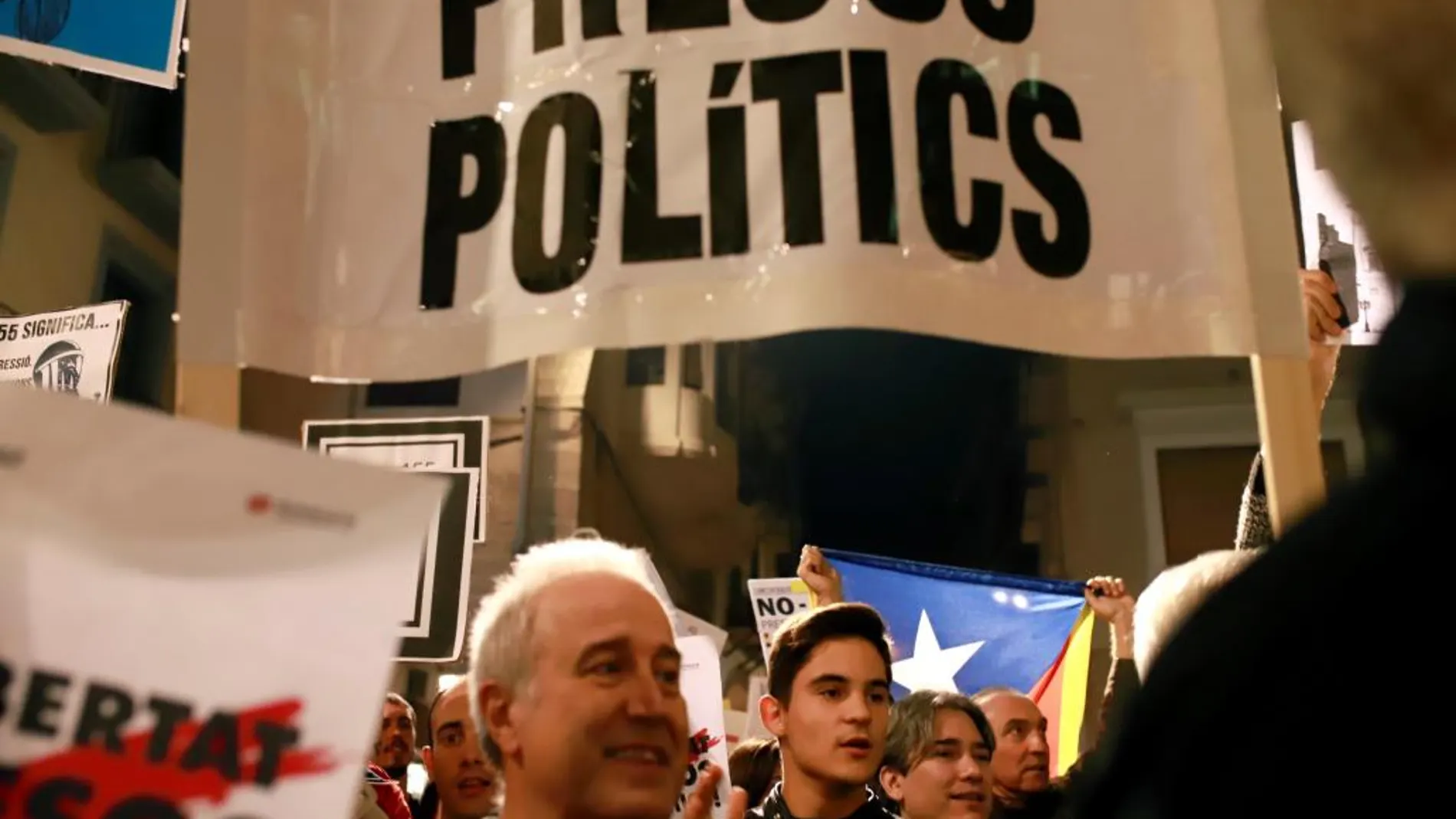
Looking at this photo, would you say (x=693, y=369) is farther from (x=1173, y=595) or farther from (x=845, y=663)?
(x=1173, y=595)

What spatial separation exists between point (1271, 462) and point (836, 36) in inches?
25.6

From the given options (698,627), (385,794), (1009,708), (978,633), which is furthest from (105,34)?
(978,633)

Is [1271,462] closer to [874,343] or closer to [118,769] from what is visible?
[118,769]

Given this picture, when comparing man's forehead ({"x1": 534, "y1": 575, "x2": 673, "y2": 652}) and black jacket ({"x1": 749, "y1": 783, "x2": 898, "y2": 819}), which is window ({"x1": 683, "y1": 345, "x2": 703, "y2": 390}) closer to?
black jacket ({"x1": 749, "y1": 783, "x2": 898, "y2": 819})

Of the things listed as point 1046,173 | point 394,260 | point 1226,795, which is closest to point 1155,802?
point 1226,795

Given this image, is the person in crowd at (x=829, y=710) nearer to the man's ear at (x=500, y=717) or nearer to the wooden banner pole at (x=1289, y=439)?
the man's ear at (x=500, y=717)

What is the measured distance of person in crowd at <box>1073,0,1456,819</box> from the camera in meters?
0.51

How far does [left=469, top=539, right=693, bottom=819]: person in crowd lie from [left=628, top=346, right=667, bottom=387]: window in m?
9.41

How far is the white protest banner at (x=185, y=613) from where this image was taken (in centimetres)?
99

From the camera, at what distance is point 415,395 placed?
866 cm

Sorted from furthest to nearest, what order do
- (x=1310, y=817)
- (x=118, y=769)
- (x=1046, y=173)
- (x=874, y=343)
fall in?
(x=874, y=343), (x=1046, y=173), (x=118, y=769), (x=1310, y=817)

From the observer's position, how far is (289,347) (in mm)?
1547

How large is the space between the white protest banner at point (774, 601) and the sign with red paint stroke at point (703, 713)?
1.43m

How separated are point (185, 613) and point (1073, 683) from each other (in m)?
2.98
